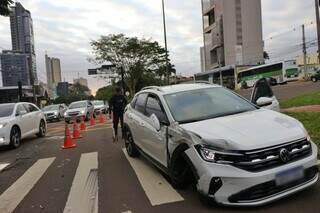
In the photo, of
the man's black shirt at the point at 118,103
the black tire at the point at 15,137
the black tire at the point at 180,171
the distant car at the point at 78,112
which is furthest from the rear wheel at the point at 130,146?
the distant car at the point at 78,112

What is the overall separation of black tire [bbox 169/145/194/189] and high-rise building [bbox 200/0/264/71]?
252 feet

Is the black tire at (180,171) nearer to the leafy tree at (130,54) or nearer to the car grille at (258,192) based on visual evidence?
the car grille at (258,192)

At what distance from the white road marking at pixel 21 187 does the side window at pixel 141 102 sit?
248 cm

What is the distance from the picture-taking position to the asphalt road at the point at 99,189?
6359mm

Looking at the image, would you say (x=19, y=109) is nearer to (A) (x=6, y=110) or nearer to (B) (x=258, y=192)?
(A) (x=6, y=110)

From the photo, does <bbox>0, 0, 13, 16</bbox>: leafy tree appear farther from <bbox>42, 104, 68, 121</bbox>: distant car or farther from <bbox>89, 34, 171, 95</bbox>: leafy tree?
<bbox>89, 34, 171, 95</bbox>: leafy tree

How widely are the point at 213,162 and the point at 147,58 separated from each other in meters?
56.8

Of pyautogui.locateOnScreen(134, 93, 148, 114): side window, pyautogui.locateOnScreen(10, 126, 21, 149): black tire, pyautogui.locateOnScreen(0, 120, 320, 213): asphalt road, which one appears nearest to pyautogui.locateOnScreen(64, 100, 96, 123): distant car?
pyautogui.locateOnScreen(10, 126, 21, 149): black tire

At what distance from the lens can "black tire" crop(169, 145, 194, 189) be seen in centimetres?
665

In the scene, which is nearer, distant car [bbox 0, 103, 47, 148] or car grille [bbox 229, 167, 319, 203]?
car grille [bbox 229, 167, 319, 203]

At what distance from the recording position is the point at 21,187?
884 centimetres

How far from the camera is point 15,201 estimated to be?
771cm

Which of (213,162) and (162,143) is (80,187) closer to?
(162,143)

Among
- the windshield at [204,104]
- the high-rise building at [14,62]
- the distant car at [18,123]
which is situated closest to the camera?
the windshield at [204,104]
